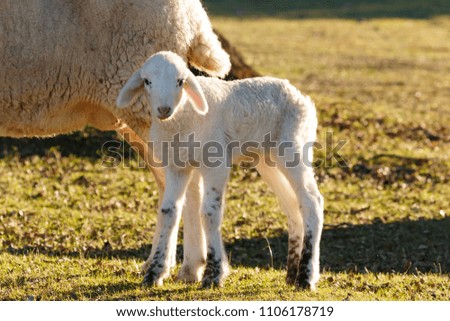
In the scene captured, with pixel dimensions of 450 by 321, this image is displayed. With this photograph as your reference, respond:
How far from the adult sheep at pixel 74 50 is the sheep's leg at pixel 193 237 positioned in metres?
0.56

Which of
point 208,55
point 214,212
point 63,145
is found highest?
point 208,55

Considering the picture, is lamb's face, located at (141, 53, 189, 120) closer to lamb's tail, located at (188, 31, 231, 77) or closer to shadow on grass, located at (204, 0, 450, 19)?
lamb's tail, located at (188, 31, 231, 77)

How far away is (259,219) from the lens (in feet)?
40.7

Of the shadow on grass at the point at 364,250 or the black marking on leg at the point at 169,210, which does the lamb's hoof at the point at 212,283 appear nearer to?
the black marking on leg at the point at 169,210

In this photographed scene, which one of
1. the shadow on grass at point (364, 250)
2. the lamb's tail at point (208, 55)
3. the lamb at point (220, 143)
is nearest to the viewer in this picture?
the lamb at point (220, 143)

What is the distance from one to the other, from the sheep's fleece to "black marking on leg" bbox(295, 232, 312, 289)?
2000 millimetres

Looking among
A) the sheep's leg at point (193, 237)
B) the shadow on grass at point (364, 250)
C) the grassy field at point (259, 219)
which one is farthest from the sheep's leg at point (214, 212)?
the shadow on grass at point (364, 250)

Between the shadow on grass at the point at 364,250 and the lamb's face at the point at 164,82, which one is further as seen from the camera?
the shadow on grass at the point at 364,250

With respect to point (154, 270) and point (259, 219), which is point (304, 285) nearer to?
point (154, 270)

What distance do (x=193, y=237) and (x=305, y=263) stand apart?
1.06 m

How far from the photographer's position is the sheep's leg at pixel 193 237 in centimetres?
814

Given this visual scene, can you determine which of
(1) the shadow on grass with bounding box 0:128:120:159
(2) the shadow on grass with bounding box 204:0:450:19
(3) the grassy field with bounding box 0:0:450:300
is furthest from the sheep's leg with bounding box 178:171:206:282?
(2) the shadow on grass with bounding box 204:0:450:19

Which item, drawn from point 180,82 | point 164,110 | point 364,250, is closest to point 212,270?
point 164,110

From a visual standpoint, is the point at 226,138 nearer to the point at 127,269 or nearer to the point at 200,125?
the point at 200,125
